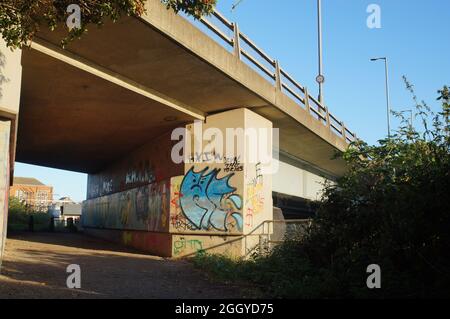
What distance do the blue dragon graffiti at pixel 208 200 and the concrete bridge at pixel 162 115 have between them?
0.12 feet

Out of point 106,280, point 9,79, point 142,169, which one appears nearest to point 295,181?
point 142,169

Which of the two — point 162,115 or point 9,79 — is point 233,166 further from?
point 9,79

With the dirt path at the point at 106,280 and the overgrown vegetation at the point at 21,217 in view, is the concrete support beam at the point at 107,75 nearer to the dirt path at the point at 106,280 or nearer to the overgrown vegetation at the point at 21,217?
the dirt path at the point at 106,280

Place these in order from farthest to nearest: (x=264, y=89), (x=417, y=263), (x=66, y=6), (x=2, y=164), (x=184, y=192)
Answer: (x=184, y=192) < (x=264, y=89) < (x=2, y=164) < (x=417, y=263) < (x=66, y=6)

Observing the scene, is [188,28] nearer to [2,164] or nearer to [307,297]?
[2,164]

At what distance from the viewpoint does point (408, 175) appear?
856cm

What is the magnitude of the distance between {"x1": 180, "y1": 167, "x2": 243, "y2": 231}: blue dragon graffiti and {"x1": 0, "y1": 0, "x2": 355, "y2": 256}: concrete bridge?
0.12 ft

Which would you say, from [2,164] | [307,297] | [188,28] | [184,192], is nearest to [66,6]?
[2,164]

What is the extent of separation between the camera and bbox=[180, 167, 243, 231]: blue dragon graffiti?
50.0 feet

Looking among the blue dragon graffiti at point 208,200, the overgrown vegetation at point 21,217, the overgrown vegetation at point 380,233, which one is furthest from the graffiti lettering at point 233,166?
the overgrown vegetation at point 21,217

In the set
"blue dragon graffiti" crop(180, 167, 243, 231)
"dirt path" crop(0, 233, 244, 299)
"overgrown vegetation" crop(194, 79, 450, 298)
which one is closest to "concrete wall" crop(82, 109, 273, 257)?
"blue dragon graffiti" crop(180, 167, 243, 231)

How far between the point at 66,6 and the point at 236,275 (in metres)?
6.90

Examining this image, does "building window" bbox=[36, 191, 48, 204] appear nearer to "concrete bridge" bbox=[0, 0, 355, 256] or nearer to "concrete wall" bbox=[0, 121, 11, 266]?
"concrete bridge" bbox=[0, 0, 355, 256]

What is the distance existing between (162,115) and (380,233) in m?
9.75
